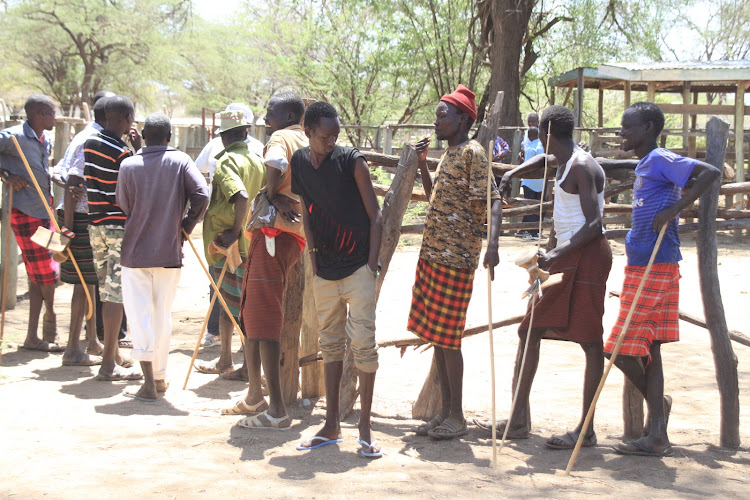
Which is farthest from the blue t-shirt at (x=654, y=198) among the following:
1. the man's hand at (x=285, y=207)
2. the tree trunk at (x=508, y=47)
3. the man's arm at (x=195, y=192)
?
the tree trunk at (x=508, y=47)

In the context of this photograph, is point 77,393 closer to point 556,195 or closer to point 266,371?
point 266,371

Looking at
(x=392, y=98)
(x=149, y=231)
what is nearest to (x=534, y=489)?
(x=149, y=231)

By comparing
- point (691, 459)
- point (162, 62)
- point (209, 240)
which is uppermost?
point (162, 62)

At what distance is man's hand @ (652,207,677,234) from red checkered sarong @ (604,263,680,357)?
24cm

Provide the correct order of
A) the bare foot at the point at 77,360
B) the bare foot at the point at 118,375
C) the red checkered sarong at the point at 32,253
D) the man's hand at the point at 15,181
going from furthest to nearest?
the red checkered sarong at the point at 32,253 → the man's hand at the point at 15,181 → the bare foot at the point at 77,360 → the bare foot at the point at 118,375

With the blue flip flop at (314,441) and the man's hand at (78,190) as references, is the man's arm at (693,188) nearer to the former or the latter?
the blue flip flop at (314,441)

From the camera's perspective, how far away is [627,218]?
28.2 feet

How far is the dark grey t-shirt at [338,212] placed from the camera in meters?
3.99

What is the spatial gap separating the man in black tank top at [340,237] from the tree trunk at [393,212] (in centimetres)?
45

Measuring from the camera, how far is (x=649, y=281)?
409 centimetres

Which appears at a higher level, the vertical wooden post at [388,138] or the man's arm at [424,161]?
the vertical wooden post at [388,138]

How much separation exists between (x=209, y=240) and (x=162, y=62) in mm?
30108

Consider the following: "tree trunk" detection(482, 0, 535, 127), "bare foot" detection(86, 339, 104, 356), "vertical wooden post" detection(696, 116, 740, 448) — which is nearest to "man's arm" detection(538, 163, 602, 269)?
"vertical wooden post" detection(696, 116, 740, 448)

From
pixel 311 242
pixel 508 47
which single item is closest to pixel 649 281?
pixel 311 242
